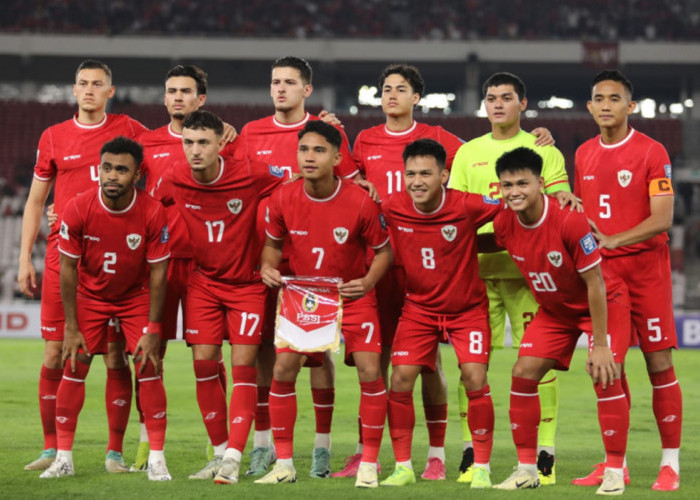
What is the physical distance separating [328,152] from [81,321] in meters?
1.72

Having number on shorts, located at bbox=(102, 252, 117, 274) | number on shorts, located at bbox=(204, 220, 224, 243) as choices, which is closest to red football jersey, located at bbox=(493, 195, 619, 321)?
number on shorts, located at bbox=(204, 220, 224, 243)

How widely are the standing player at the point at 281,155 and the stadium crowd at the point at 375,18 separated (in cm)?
2411

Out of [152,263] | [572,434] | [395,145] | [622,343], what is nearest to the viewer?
[622,343]

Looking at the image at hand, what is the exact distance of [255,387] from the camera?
20.1 feet

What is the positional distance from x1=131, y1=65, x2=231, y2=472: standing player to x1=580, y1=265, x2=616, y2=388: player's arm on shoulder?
2.34 meters

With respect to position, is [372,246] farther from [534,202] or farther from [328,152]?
[534,202]

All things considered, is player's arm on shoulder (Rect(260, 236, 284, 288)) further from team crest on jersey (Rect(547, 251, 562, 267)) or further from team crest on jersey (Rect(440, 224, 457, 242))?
team crest on jersey (Rect(547, 251, 562, 267))

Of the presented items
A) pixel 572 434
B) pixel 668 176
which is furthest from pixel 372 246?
pixel 572 434

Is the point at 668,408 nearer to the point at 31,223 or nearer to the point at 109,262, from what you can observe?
the point at 109,262

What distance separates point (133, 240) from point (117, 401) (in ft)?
3.26

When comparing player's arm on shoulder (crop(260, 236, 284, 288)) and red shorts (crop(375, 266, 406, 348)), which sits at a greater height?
player's arm on shoulder (crop(260, 236, 284, 288))

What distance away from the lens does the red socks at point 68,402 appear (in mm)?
6121

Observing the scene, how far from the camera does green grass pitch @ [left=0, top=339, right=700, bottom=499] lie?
5547 millimetres

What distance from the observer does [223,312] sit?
623 cm
